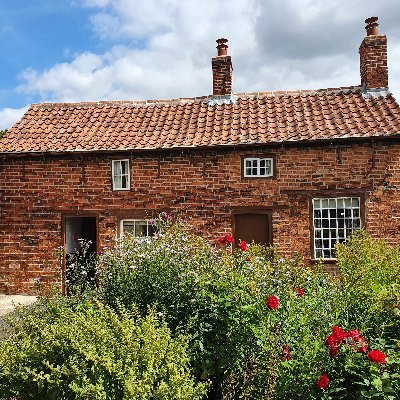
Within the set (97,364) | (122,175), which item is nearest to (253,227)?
(122,175)

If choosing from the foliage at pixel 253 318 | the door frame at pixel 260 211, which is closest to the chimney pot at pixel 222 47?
the door frame at pixel 260 211

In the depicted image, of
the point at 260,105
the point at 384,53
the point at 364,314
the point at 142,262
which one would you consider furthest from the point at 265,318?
the point at 384,53

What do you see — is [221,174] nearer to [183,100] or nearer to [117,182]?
[117,182]

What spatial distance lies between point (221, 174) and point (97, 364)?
29.9 feet

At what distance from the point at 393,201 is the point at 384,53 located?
476 cm

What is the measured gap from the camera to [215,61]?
48.2 ft

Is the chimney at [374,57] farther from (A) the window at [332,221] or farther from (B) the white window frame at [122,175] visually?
(B) the white window frame at [122,175]

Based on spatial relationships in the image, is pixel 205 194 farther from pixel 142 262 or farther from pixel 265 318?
pixel 265 318

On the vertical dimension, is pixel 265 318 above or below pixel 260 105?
below

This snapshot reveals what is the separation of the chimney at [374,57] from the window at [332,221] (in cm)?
410

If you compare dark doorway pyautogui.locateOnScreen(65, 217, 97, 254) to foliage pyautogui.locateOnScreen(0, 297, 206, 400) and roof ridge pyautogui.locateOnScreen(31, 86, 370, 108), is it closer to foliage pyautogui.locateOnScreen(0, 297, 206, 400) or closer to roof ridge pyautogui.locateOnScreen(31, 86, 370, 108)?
roof ridge pyautogui.locateOnScreen(31, 86, 370, 108)

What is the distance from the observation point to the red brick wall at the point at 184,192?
39.1 feet

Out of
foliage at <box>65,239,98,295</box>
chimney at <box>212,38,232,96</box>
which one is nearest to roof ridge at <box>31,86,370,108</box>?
chimney at <box>212,38,232,96</box>

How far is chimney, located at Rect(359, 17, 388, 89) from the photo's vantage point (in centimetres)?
1342
